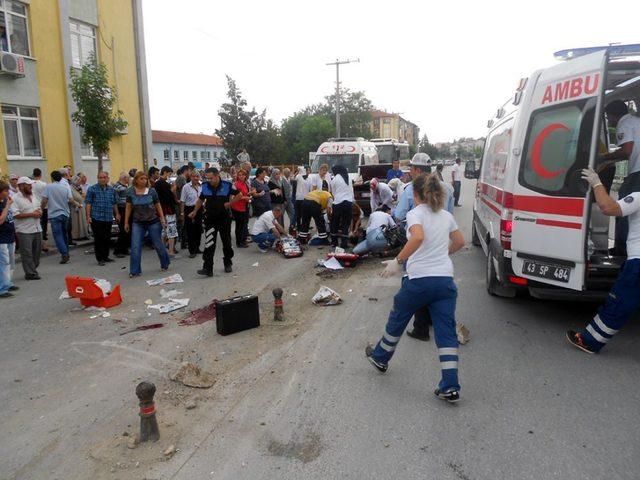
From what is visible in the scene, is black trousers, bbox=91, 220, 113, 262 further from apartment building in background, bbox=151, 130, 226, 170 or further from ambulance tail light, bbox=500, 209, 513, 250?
apartment building in background, bbox=151, 130, 226, 170

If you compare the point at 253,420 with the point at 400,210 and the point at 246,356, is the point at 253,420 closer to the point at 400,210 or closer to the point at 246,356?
the point at 246,356

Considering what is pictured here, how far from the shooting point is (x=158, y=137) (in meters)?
67.0

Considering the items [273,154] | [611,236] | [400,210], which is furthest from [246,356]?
[273,154]

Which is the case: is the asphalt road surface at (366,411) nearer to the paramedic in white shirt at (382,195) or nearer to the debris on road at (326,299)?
the debris on road at (326,299)

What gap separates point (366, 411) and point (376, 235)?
5.76 m

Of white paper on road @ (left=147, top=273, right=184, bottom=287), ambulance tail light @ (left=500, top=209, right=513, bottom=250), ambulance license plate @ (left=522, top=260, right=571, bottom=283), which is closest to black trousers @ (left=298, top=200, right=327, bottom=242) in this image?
white paper on road @ (left=147, top=273, right=184, bottom=287)

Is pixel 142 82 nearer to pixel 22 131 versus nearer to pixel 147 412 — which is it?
pixel 22 131

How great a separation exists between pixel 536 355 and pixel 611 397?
0.92m

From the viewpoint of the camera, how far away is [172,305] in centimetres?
679

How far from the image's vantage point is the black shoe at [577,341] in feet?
15.8

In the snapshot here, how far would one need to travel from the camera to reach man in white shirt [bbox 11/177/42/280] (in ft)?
28.0

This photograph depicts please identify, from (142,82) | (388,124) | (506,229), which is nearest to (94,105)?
(142,82)

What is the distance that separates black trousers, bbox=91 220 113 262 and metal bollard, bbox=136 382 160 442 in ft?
23.7

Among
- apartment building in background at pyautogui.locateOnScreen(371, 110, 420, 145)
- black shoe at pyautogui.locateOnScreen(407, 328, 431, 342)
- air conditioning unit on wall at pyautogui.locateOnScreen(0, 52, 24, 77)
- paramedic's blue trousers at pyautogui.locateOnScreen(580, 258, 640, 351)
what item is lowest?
black shoe at pyautogui.locateOnScreen(407, 328, 431, 342)
